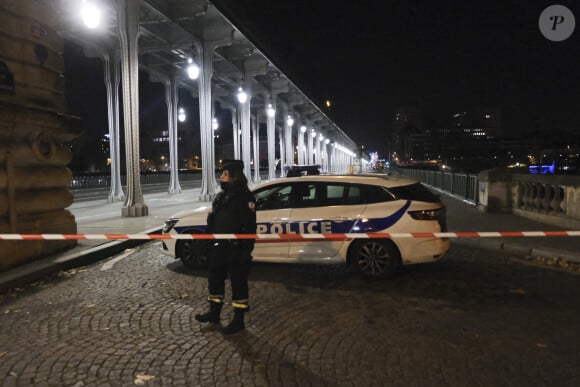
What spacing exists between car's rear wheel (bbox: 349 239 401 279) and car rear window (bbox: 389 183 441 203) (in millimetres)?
709

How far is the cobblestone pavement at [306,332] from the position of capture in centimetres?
402

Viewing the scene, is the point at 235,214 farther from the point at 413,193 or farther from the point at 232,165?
the point at 413,193

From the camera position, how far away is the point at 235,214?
4977 millimetres

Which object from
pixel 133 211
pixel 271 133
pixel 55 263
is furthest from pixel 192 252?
pixel 271 133

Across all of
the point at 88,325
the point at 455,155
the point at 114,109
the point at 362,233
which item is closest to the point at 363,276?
the point at 362,233

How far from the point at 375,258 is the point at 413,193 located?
3.66ft

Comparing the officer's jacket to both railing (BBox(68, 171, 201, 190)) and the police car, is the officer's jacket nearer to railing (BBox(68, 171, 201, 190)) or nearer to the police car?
the police car

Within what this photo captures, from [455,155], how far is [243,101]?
119 metres

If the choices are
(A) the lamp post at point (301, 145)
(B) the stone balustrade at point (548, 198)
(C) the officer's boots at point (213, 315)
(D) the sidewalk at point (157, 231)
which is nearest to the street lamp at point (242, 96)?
(D) the sidewalk at point (157, 231)

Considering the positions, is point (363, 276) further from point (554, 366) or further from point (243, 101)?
point (243, 101)

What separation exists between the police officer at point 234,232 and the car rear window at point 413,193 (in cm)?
285

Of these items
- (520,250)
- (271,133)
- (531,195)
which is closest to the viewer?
(520,250)

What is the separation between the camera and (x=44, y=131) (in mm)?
8586

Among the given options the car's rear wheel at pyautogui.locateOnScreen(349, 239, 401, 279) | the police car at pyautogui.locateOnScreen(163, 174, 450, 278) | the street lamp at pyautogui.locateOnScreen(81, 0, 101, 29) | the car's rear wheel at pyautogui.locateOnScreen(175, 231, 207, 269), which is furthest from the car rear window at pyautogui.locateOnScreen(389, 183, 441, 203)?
the street lamp at pyautogui.locateOnScreen(81, 0, 101, 29)
